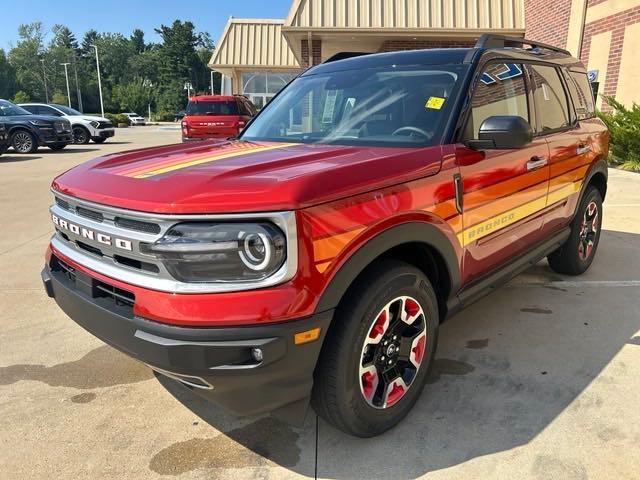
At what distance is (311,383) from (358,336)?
28 cm

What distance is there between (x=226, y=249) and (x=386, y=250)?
0.75m

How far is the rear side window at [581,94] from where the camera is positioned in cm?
426

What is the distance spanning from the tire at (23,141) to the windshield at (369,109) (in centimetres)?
1622

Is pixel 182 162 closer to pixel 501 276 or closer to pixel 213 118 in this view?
pixel 501 276

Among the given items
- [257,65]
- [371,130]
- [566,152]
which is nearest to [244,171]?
[371,130]

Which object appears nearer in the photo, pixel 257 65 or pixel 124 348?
pixel 124 348

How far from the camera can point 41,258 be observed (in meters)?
5.43

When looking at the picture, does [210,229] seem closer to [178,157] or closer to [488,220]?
[178,157]

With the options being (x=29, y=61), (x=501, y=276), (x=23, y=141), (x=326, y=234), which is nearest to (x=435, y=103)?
(x=501, y=276)

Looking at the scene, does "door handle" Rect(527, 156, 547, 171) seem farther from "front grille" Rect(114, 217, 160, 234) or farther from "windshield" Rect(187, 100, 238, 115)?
"windshield" Rect(187, 100, 238, 115)

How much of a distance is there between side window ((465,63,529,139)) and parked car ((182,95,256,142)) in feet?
38.4

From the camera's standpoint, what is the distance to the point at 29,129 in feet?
55.1

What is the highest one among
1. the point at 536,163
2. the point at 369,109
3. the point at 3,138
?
the point at 369,109

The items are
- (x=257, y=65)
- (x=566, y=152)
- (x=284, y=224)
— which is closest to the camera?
(x=284, y=224)
